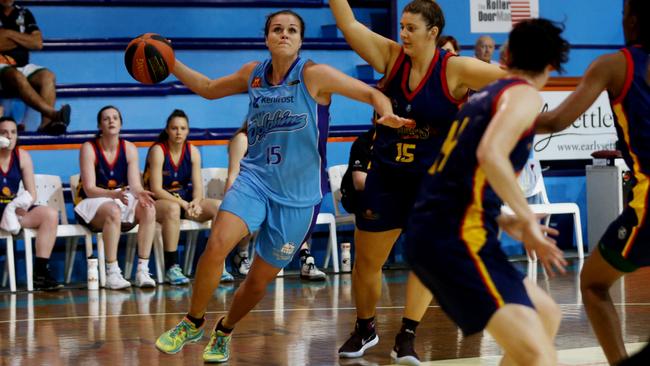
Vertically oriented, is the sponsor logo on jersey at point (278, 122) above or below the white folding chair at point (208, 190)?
above

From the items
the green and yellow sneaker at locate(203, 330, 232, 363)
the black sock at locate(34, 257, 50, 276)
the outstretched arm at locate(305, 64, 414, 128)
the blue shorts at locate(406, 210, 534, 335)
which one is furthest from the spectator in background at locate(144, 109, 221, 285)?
the blue shorts at locate(406, 210, 534, 335)

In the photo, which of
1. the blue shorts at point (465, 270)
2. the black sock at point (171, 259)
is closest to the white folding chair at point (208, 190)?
the black sock at point (171, 259)

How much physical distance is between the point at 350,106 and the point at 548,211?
239cm

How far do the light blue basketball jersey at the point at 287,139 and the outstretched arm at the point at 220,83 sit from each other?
0.19 m

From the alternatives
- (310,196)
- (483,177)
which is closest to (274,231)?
(310,196)

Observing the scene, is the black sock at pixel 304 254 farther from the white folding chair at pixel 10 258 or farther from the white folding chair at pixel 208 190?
the white folding chair at pixel 10 258

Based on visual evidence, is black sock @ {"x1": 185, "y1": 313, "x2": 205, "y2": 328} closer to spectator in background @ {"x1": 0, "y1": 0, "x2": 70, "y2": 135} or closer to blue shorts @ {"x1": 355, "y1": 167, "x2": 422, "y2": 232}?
blue shorts @ {"x1": 355, "y1": 167, "x2": 422, "y2": 232}

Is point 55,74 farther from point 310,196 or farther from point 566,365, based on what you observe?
point 566,365

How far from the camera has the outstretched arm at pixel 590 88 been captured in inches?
169

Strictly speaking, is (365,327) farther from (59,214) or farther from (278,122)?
(59,214)

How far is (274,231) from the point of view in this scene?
5500 mm

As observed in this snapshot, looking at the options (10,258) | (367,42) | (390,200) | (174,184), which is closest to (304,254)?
(174,184)

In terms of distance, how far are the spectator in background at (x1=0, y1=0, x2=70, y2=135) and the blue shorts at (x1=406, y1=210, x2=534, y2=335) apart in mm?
6907

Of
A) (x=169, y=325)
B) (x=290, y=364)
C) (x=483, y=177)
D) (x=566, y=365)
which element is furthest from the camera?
(x=169, y=325)
